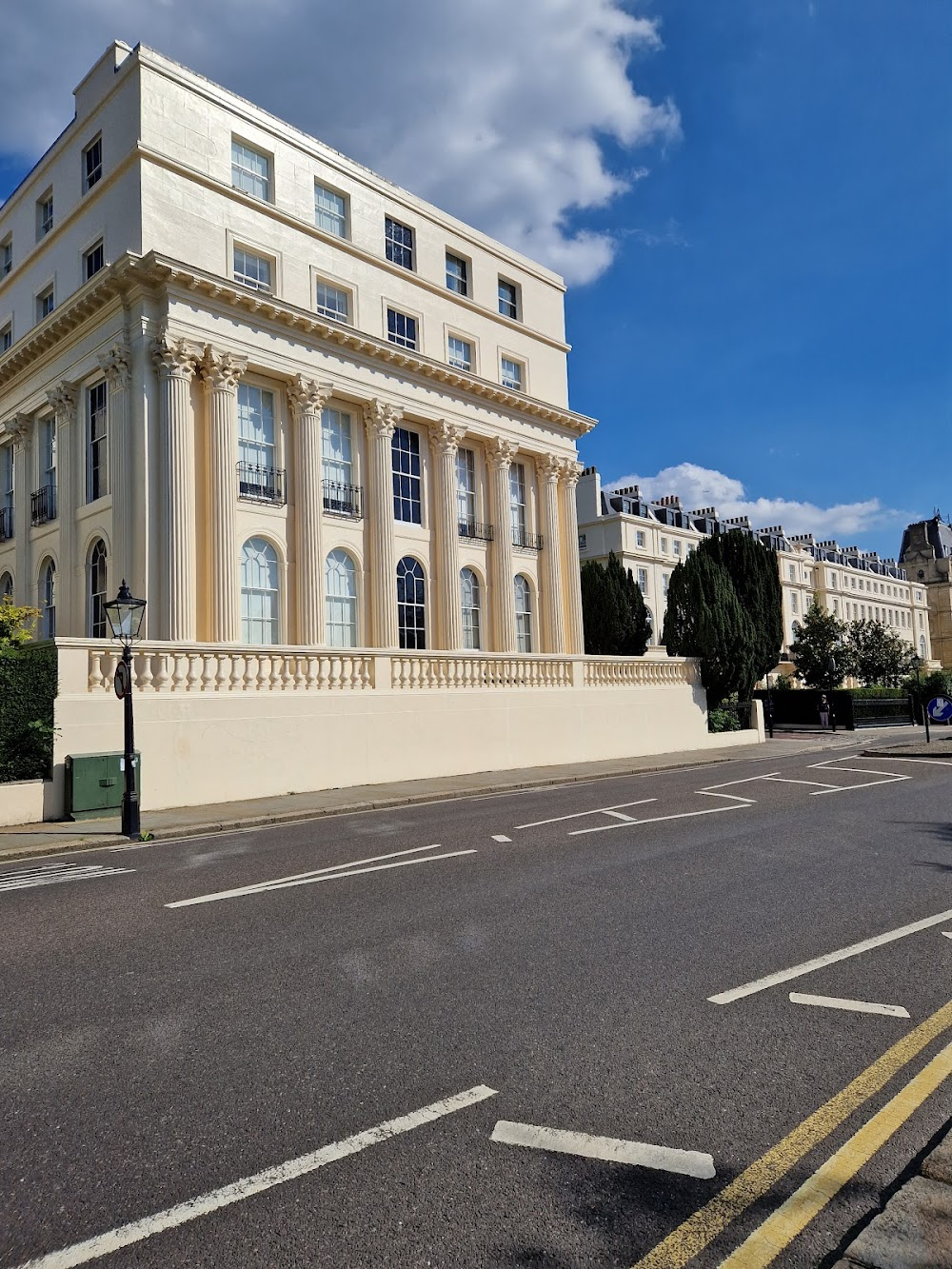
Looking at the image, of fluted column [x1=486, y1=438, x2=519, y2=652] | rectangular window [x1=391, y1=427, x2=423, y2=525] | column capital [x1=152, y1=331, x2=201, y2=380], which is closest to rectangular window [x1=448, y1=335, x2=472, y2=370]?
fluted column [x1=486, y1=438, x2=519, y2=652]

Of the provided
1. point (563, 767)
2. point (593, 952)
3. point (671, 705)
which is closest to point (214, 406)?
point (563, 767)

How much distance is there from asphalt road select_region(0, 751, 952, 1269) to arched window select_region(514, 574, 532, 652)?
22960 mm

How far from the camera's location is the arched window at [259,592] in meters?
23.1

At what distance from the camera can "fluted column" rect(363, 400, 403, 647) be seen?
84.7 ft

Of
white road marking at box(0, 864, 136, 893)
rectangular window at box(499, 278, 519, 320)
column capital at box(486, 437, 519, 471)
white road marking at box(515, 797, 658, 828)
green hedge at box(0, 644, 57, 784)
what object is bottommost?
white road marking at box(515, 797, 658, 828)

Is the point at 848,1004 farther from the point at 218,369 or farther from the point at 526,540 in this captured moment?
the point at 526,540

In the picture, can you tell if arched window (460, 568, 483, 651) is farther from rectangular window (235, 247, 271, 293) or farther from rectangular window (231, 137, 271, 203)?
rectangular window (231, 137, 271, 203)

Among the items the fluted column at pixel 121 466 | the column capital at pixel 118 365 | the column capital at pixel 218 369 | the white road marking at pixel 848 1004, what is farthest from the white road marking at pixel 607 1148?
the column capital at pixel 118 365

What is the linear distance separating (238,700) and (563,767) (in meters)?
9.45

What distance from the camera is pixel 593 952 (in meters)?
5.71

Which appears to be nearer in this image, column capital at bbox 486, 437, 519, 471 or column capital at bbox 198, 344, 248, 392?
column capital at bbox 198, 344, 248, 392

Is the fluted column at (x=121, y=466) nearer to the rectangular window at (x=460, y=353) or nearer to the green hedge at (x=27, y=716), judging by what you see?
the green hedge at (x=27, y=716)

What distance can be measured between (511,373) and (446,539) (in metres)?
8.89

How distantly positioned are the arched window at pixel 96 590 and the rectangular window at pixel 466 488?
12128 millimetres
